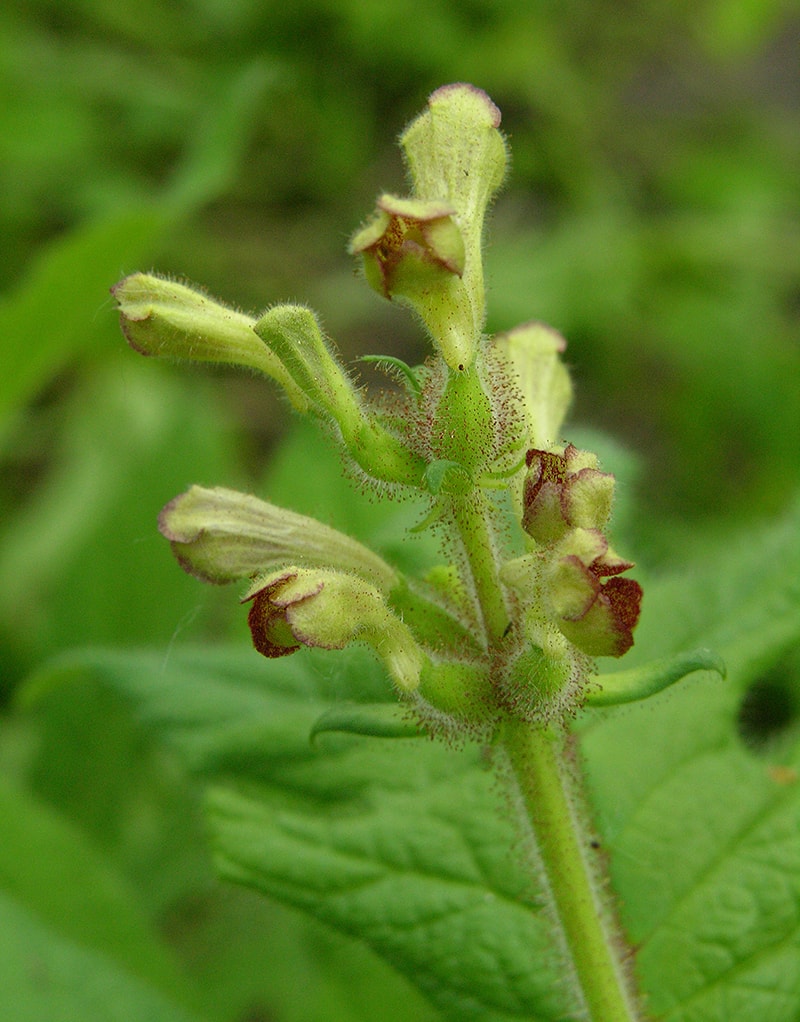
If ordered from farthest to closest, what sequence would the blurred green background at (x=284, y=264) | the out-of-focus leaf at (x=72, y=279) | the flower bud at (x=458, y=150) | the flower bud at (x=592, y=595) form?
the blurred green background at (x=284, y=264)
the out-of-focus leaf at (x=72, y=279)
the flower bud at (x=458, y=150)
the flower bud at (x=592, y=595)

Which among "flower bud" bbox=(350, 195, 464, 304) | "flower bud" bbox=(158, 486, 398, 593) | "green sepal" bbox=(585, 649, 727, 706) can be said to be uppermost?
"flower bud" bbox=(350, 195, 464, 304)

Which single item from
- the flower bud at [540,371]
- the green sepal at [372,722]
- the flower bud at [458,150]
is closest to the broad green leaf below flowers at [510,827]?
the green sepal at [372,722]

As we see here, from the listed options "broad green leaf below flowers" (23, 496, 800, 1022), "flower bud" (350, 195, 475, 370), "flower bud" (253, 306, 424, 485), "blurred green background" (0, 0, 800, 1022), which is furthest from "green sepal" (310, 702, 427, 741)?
"blurred green background" (0, 0, 800, 1022)

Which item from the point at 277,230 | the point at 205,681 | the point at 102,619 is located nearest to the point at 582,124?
the point at 277,230

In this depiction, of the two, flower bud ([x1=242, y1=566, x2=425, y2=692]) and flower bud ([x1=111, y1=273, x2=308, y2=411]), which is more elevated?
flower bud ([x1=111, y1=273, x2=308, y2=411])

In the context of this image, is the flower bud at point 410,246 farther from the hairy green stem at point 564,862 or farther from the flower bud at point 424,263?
the hairy green stem at point 564,862

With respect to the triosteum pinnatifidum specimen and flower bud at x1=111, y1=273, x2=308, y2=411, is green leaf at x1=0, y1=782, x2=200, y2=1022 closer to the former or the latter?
the triosteum pinnatifidum specimen

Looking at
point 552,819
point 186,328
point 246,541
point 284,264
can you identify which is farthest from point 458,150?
→ point 284,264

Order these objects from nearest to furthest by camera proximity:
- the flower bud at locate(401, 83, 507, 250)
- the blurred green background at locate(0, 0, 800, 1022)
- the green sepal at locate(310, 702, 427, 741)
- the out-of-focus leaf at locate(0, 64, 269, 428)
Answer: the green sepal at locate(310, 702, 427, 741), the flower bud at locate(401, 83, 507, 250), the out-of-focus leaf at locate(0, 64, 269, 428), the blurred green background at locate(0, 0, 800, 1022)
